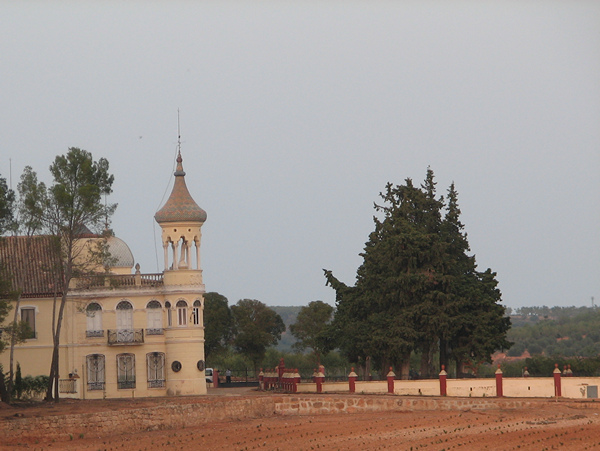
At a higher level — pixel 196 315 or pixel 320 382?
pixel 196 315

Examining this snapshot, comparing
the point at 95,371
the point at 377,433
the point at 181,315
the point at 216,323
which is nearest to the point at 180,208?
the point at 181,315

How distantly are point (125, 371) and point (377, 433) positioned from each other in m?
18.0

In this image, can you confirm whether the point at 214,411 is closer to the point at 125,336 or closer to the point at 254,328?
the point at 125,336

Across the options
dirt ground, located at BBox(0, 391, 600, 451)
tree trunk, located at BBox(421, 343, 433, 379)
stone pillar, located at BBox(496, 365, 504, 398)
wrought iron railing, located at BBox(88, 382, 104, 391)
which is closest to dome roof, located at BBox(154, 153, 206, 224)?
wrought iron railing, located at BBox(88, 382, 104, 391)

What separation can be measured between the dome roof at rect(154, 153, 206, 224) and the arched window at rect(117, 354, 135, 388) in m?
6.71

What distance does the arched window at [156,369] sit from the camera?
2122 inches

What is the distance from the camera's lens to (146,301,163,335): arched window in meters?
54.4

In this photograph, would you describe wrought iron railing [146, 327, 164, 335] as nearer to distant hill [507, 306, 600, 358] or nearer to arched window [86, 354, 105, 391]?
arched window [86, 354, 105, 391]

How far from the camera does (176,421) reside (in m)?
44.1

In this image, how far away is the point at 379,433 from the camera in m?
39.9

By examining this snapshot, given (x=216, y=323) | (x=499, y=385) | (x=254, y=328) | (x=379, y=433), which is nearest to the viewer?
(x=379, y=433)

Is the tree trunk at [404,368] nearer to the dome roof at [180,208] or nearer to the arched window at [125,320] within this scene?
the dome roof at [180,208]

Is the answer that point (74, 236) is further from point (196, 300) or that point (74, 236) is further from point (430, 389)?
point (430, 389)

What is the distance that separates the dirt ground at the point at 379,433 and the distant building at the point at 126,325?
24.7 feet
